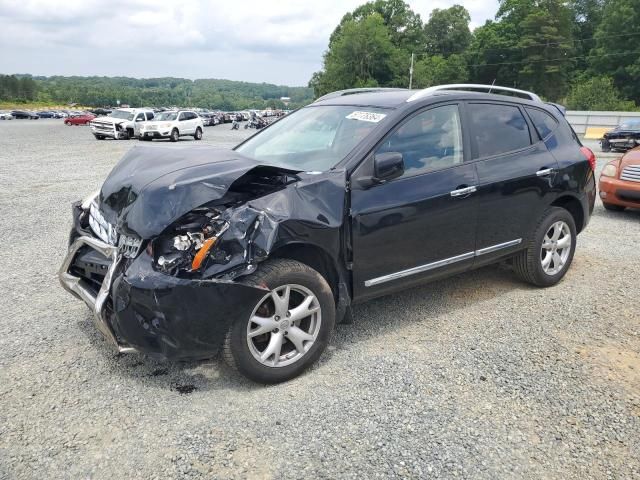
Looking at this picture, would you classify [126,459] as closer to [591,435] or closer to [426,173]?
[591,435]

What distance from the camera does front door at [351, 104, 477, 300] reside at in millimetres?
3516

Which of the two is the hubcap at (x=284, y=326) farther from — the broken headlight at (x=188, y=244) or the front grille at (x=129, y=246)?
the front grille at (x=129, y=246)

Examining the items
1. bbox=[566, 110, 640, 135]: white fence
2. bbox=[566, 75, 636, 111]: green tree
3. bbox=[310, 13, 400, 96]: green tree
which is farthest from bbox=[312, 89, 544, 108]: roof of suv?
bbox=[310, 13, 400, 96]: green tree

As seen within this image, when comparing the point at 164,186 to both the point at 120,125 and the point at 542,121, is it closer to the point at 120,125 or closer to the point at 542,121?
the point at 542,121

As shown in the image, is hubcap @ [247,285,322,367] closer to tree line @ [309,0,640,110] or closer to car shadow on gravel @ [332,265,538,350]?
car shadow on gravel @ [332,265,538,350]

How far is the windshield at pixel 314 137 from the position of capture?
3745 mm

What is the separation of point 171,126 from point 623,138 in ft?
68.9

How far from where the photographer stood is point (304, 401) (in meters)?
3.07

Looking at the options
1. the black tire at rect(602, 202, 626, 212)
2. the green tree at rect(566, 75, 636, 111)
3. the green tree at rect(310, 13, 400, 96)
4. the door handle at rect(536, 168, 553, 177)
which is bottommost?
the black tire at rect(602, 202, 626, 212)

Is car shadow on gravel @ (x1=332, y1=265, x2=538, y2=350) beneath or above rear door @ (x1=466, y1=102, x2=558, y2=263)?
beneath

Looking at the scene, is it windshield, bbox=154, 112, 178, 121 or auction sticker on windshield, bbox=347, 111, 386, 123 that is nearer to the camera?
auction sticker on windshield, bbox=347, 111, 386, 123

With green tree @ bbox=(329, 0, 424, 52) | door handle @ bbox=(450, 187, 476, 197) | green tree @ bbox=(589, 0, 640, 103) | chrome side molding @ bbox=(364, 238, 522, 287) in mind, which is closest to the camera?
chrome side molding @ bbox=(364, 238, 522, 287)

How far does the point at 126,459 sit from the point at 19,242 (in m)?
4.82

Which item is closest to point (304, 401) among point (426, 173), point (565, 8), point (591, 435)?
point (591, 435)
